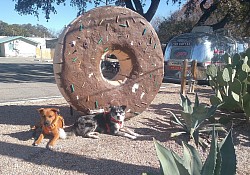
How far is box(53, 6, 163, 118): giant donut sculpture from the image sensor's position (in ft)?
15.8

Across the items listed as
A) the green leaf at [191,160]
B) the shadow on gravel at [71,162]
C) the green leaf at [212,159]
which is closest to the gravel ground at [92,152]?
the shadow on gravel at [71,162]

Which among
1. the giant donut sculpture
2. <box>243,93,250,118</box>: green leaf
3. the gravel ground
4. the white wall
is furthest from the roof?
<box>243,93,250,118</box>: green leaf

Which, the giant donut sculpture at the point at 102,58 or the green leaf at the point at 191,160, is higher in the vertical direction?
the giant donut sculpture at the point at 102,58

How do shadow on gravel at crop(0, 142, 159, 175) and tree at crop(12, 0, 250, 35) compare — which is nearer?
shadow on gravel at crop(0, 142, 159, 175)

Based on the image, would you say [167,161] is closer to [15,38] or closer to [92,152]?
[92,152]

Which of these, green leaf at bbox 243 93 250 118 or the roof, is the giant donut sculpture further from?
the roof

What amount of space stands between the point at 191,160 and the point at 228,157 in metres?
0.31

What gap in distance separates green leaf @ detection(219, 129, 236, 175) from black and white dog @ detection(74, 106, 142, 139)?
8.90ft

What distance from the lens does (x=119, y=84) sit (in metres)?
5.43

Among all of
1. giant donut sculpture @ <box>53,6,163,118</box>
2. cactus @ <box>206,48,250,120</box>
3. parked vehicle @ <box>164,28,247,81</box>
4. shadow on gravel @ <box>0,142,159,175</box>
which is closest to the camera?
shadow on gravel @ <box>0,142,159,175</box>

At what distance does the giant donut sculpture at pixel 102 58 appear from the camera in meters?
4.83

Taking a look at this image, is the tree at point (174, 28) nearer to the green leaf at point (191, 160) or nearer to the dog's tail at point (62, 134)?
the dog's tail at point (62, 134)

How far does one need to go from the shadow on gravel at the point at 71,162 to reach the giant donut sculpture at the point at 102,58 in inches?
53.3

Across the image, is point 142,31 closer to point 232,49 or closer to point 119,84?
point 119,84
